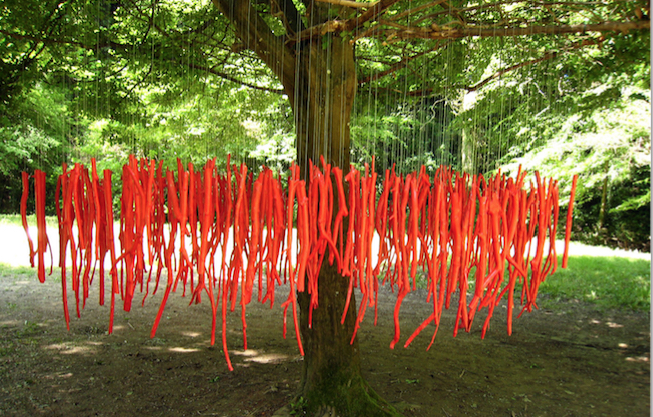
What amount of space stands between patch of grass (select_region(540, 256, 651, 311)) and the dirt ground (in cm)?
102

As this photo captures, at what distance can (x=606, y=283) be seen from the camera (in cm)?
805

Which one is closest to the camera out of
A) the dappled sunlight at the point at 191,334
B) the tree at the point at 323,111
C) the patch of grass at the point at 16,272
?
the tree at the point at 323,111

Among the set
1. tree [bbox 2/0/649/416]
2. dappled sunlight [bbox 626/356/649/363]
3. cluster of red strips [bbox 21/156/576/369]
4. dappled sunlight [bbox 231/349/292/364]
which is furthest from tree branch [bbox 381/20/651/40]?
dappled sunlight [bbox 626/356/649/363]

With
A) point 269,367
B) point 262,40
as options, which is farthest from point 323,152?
point 269,367

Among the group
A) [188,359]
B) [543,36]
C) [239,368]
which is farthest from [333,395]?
[543,36]

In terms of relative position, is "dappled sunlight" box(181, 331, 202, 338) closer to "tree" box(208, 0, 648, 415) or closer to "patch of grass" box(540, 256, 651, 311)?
"tree" box(208, 0, 648, 415)

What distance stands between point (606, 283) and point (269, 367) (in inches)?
266

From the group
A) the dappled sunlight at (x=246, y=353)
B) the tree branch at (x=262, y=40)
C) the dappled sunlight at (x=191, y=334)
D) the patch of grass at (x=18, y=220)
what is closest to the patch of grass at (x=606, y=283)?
the dappled sunlight at (x=246, y=353)

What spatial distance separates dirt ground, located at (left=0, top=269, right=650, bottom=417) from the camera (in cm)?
360

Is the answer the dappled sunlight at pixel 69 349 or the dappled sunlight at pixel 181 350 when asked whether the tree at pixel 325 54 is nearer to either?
the dappled sunlight at pixel 181 350

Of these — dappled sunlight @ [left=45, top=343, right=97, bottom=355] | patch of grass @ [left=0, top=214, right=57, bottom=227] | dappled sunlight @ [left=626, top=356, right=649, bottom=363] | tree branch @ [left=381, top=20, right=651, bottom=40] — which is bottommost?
dappled sunlight @ [left=626, top=356, right=649, bottom=363]

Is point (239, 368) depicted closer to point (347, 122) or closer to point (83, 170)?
point (347, 122)

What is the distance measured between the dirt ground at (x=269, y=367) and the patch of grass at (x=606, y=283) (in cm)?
102

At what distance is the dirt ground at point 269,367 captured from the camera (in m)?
3.60
